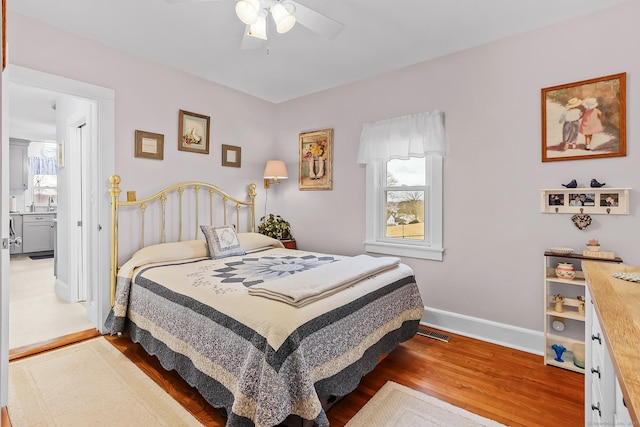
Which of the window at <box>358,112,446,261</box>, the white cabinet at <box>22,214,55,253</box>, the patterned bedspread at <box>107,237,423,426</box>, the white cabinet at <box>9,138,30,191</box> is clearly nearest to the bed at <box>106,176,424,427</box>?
the patterned bedspread at <box>107,237,423,426</box>

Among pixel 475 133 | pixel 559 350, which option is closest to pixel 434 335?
pixel 559 350

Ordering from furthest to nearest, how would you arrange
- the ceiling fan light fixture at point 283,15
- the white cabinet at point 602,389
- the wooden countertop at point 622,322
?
the ceiling fan light fixture at point 283,15, the white cabinet at point 602,389, the wooden countertop at point 622,322

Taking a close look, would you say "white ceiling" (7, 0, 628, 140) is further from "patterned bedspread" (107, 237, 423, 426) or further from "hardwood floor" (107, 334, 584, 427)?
"hardwood floor" (107, 334, 584, 427)

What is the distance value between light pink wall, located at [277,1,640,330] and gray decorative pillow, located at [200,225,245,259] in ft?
5.83

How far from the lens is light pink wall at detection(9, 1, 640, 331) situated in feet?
7.52

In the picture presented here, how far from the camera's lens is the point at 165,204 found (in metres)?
3.21

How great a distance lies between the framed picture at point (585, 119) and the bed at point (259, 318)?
1499mm

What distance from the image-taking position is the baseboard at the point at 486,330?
2557 millimetres

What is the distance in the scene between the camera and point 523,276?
2.59m

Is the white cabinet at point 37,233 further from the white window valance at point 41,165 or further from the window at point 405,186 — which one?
the window at point 405,186

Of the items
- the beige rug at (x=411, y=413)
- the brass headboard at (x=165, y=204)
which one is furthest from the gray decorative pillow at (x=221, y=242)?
the beige rug at (x=411, y=413)

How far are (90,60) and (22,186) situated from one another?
5673 millimetres

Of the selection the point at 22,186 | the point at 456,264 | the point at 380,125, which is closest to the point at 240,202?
the point at 380,125

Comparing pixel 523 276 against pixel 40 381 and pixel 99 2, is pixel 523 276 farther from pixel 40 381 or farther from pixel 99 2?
pixel 99 2
